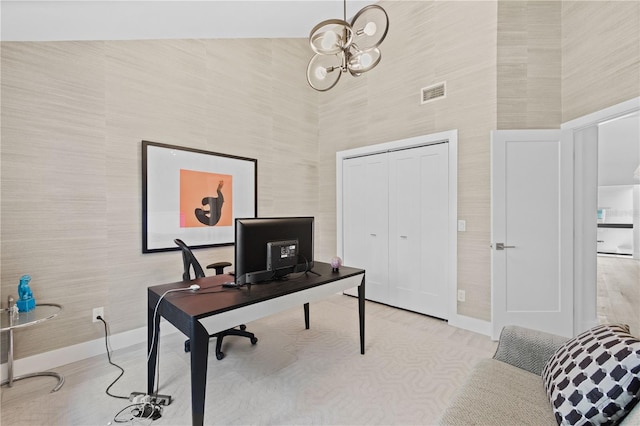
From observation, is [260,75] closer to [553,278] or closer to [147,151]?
[147,151]

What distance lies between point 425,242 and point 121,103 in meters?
3.57

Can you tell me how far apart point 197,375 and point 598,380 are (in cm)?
171

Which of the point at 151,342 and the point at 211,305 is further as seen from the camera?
the point at 151,342

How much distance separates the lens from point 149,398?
1.84m

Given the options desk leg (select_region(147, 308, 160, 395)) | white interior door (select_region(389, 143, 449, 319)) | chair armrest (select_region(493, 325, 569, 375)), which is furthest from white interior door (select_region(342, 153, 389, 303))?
desk leg (select_region(147, 308, 160, 395))

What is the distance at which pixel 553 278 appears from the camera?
2809mm

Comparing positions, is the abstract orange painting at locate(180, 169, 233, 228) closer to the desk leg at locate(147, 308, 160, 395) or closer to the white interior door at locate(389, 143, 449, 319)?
the desk leg at locate(147, 308, 160, 395)

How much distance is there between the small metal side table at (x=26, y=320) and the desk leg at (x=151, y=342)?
2.29 feet

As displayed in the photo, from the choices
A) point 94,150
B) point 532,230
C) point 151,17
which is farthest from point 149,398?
point 532,230

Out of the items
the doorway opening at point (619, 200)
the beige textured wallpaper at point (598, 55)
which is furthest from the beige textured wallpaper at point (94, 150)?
the doorway opening at point (619, 200)

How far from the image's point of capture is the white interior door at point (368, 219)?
12.8 feet

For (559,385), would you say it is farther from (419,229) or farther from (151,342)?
(419,229)

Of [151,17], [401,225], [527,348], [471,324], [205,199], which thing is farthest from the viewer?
[401,225]

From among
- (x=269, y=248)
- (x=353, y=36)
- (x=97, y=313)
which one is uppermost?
(x=353, y=36)
